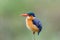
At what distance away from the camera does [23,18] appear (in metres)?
3.78

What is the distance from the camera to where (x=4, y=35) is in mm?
3426

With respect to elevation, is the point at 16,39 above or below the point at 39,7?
below

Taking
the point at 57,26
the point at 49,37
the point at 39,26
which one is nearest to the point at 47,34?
the point at 49,37

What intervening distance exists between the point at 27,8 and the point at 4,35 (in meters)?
0.72

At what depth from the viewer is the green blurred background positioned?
3.35 meters

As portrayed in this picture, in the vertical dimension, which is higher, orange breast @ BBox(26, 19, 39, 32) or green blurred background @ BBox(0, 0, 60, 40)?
green blurred background @ BBox(0, 0, 60, 40)

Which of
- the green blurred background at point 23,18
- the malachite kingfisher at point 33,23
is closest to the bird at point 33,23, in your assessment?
the malachite kingfisher at point 33,23

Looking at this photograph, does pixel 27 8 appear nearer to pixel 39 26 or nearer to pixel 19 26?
pixel 19 26

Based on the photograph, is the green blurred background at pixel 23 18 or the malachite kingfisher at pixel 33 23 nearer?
the malachite kingfisher at pixel 33 23

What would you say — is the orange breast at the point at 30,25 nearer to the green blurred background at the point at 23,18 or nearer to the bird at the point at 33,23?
the bird at the point at 33,23

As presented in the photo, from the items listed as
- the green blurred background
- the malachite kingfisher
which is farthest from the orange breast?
the green blurred background

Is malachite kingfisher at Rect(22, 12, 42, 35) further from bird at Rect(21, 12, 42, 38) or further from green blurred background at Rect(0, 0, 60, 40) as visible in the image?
green blurred background at Rect(0, 0, 60, 40)

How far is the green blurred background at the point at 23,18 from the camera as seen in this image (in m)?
3.35

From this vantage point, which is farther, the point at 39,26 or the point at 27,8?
the point at 27,8
